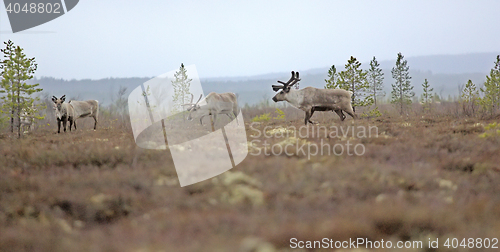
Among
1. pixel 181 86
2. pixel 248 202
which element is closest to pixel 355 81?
pixel 181 86

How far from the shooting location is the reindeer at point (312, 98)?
15609 millimetres

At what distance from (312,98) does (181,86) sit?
20213 millimetres

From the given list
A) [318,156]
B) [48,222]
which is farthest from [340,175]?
[48,222]

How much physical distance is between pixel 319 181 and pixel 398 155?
2.75 meters

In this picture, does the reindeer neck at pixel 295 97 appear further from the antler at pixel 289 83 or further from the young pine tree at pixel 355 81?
the young pine tree at pixel 355 81

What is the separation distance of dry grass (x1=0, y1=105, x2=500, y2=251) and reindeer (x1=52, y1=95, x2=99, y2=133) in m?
12.2

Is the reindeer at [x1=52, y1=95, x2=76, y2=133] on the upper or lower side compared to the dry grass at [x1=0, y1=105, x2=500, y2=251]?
upper

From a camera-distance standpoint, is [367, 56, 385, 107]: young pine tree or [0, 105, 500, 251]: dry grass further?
[367, 56, 385, 107]: young pine tree

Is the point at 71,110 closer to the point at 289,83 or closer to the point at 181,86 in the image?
the point at 289,83

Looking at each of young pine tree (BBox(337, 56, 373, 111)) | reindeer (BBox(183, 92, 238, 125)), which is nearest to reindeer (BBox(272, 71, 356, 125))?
reindeer (BBox(183, 92, 238, 125))

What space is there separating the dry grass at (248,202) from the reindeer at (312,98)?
891cm

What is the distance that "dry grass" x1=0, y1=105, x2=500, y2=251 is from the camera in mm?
3295

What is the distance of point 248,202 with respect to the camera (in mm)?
4215

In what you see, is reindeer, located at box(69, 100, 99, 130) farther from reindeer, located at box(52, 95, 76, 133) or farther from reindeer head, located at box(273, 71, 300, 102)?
reindeer head, located at box(273, 71, 300, 102)
